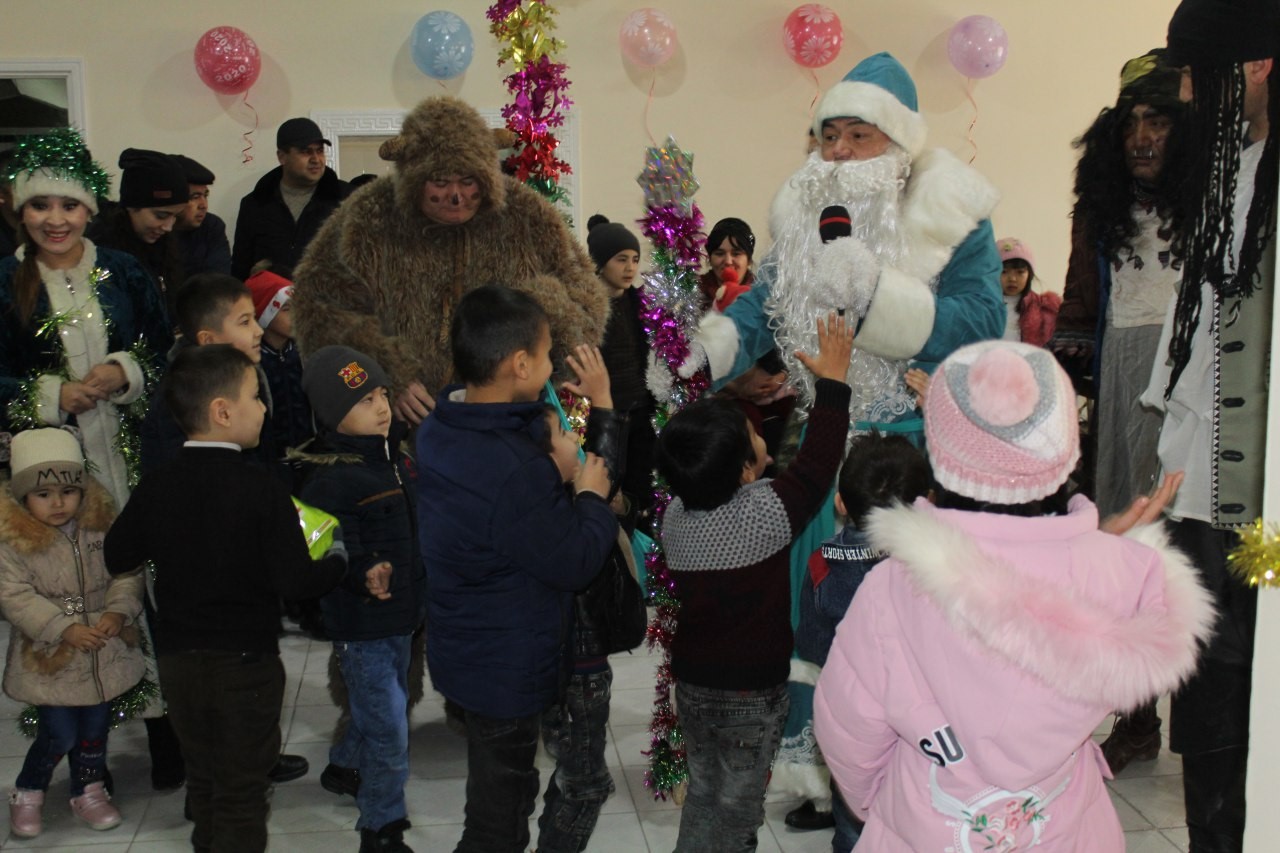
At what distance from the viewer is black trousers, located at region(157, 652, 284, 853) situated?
7.81 ft

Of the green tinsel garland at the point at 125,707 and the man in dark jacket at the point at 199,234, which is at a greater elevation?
the man in dark jacket at the point at 199,234

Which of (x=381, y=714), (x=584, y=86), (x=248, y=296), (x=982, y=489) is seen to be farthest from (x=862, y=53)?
(x=982, y=489)

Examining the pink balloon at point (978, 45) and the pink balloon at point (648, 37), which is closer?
the pink balloon at point (648, 37)

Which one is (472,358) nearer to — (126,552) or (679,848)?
(126,552)

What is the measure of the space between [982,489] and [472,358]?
1.07m

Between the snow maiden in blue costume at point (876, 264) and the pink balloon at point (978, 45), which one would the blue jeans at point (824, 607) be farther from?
the pink balloon at point (978, 45)

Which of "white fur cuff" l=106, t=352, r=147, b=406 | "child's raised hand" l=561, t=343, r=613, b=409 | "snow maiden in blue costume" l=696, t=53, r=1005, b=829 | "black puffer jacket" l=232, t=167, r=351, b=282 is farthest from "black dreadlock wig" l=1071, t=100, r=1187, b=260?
"black puffer jacket" l=232, t=167, r=351, b=282

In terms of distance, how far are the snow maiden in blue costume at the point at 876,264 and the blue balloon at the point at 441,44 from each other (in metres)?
4.73

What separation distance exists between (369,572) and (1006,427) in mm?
1757

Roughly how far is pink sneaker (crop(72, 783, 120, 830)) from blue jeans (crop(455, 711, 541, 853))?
4.37ft

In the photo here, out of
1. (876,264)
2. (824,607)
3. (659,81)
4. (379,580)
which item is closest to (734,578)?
(824,607)

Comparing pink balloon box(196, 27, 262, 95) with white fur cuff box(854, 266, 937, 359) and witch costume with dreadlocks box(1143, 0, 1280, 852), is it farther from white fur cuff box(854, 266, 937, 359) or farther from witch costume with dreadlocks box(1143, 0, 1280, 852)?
witch costume with dreadlocks box(1143, 0, 1280, 852)

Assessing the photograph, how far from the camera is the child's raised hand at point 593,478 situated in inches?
88.8

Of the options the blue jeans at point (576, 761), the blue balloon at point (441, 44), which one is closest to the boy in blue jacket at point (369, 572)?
the blue jeans at point (576, 761)
